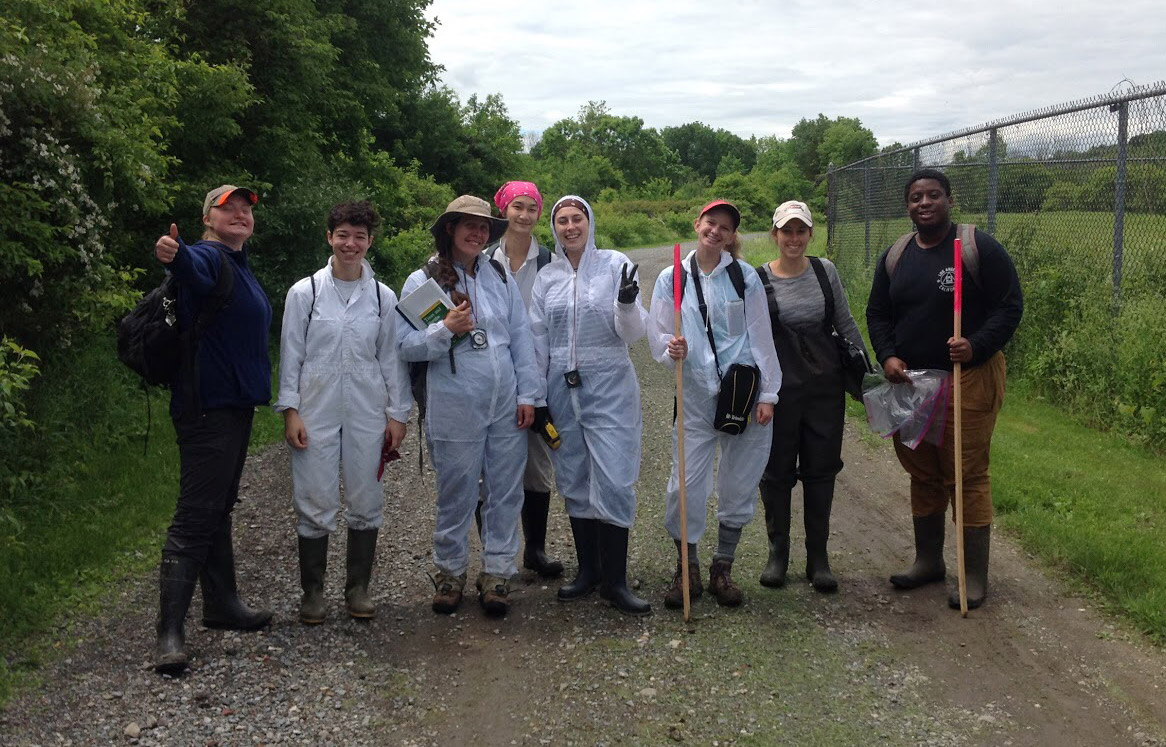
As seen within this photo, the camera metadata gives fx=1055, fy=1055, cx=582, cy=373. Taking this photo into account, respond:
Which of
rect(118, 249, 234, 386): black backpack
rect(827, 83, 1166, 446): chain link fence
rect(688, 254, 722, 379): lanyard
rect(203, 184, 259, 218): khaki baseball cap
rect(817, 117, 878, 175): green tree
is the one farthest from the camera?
rect(817, 117, 878, 175): green tree

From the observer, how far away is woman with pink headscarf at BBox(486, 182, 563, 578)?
5391mm

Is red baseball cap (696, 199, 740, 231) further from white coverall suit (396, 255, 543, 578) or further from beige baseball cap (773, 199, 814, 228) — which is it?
white coverall suit (396, 255, 543, 578)

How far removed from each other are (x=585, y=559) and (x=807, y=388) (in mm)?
1429

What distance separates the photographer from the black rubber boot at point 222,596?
4930mm

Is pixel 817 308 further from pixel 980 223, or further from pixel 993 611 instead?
pixel 980 223

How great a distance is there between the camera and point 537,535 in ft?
19.0

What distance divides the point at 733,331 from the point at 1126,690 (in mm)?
2256

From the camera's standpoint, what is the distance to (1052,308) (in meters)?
9.16

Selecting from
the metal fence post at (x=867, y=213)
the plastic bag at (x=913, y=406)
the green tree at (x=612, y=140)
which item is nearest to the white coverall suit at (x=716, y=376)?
the plastic bag at (x=913, y=406)

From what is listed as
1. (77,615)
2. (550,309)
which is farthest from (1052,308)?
(77,615)

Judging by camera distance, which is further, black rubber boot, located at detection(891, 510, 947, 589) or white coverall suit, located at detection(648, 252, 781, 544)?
black rubber boot, located at detection(891, 510, 947, 589)

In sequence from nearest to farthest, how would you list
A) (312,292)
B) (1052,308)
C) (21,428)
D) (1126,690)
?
(1126,690) < (312,292) < (21,428) < (1052,308)

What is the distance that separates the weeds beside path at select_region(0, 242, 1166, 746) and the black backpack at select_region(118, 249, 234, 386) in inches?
50.1

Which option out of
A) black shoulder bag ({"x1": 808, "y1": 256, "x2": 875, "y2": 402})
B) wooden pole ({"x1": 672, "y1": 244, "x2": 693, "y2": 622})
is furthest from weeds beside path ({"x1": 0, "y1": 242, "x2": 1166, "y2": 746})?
black shoulder bag ({"x1": 808, "y1": 256, "x2": 875, "y2": 402})
